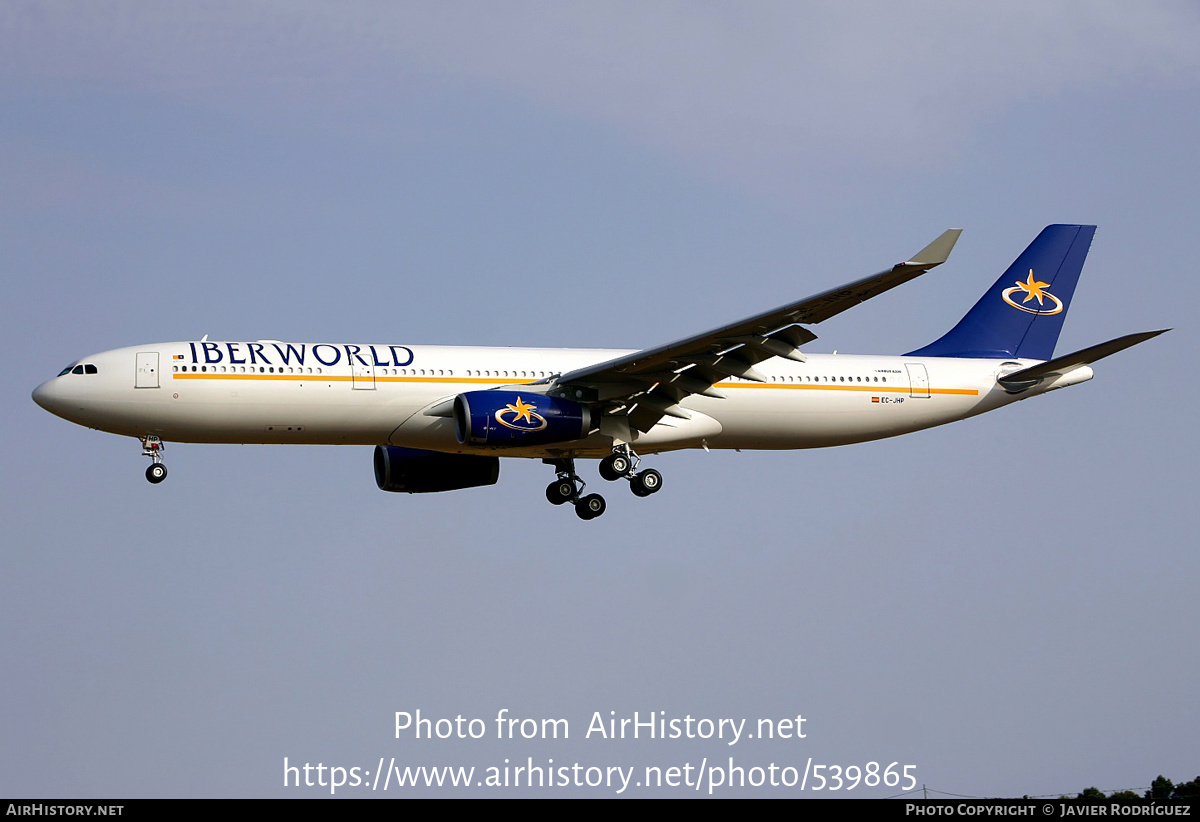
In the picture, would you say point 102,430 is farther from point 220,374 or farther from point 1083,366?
point 1083,366

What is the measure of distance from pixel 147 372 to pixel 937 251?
1795cm

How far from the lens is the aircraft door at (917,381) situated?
40312mm

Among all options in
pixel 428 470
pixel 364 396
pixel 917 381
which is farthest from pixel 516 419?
pixel 917 381

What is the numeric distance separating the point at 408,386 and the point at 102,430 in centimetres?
719

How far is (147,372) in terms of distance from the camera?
115ft

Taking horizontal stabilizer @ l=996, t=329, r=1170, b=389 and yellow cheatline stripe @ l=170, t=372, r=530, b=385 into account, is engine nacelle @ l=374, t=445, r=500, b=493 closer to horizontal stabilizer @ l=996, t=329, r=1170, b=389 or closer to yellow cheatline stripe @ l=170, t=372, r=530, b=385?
yellow cheatline stripe @ l=170, t=372, r=530, b=385

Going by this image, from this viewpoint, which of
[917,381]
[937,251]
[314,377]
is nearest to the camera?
[937,251]

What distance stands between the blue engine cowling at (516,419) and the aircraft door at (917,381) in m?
9.45

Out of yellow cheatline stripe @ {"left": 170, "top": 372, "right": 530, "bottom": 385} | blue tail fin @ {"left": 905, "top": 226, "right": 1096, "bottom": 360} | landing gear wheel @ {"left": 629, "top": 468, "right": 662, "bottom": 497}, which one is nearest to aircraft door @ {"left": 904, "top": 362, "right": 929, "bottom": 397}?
blue tail fin @ {"left": 905, "top": 226, "right": 1096, "bottom": 360}

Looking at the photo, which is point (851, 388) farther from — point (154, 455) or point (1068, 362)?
point (154, 455)

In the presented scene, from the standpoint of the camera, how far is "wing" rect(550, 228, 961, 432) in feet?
106

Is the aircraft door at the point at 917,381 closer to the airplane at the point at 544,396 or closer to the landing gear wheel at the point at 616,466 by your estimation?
the airplane at the point at 544,396
